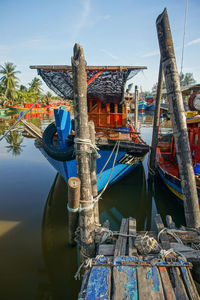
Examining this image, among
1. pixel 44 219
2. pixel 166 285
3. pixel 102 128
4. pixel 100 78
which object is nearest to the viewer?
pixel 166 285

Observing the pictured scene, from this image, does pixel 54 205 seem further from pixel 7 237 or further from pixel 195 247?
pixel 195 247

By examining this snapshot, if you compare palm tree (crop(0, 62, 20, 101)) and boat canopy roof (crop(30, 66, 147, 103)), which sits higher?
palm tree (crop(0, 62, 20, 101))

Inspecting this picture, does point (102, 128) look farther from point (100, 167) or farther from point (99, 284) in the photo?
point (99, 284)

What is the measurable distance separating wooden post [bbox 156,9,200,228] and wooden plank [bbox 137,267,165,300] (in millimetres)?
1383

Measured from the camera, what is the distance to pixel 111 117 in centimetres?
889

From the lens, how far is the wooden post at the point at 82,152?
3.03 m

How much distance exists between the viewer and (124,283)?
211 cm

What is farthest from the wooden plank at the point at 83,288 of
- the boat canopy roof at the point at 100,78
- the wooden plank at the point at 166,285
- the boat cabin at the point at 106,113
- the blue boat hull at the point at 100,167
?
the boat cabin at the point at 106,113

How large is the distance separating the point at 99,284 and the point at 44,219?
436 cm

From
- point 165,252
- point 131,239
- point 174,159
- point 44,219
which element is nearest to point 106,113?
point 174,159

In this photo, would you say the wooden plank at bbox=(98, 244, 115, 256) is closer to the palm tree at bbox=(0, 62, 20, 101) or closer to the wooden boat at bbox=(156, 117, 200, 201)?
the wooden boat at bbox=(156, 117, 200, 201)

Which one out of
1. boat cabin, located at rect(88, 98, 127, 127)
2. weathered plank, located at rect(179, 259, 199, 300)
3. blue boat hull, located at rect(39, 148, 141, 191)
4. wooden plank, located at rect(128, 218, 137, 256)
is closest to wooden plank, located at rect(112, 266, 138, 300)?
wooden plank, located at rect(128, 218, 137, 256)

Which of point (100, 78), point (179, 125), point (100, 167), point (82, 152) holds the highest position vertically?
point (100, 78)

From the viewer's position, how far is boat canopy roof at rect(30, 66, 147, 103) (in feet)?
16.4
